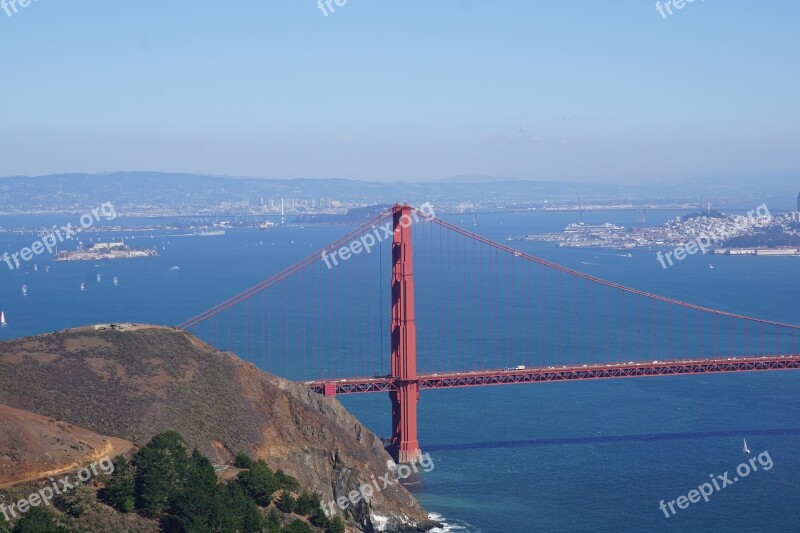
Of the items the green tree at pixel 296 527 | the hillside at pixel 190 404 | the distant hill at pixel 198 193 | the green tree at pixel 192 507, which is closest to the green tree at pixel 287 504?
the green tree at pixel 296 527

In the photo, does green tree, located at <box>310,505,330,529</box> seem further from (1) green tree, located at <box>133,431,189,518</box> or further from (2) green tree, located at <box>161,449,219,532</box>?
(1) green tree, located at <box>133,431,189,518</box>

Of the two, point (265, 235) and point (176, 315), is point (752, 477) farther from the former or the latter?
point (265, 235)

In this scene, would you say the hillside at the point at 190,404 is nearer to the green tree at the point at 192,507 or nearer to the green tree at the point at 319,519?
the green tree at the point at 319,519

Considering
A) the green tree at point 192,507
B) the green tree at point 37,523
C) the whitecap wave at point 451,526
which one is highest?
the green tree at point 37,523

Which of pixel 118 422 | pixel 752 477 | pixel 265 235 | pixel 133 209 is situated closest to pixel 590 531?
pixel 752 477

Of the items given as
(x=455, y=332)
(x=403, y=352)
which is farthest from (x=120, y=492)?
(x=455, y=332)

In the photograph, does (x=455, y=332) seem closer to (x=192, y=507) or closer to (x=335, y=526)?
(x=335, y=526)
